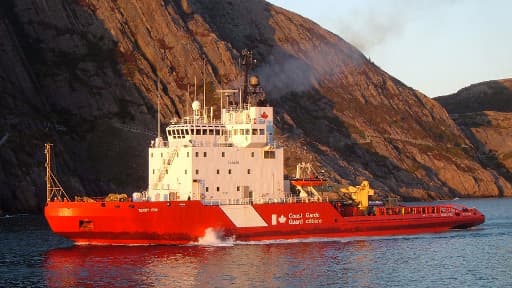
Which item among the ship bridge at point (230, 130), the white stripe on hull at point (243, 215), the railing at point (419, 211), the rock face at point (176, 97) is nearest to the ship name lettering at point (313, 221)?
the white stripe on hull at point (243, 215)

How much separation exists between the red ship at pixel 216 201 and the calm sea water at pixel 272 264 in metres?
0.94

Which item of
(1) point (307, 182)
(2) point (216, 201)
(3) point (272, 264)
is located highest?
(1) point (307, 182)

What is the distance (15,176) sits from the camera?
323ft

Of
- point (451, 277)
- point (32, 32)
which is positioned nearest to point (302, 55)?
point (32, 32)

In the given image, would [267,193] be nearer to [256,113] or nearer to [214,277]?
[256,113]

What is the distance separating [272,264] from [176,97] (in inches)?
3046

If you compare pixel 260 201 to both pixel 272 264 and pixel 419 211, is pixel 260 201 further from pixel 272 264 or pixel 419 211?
pixel 419 211

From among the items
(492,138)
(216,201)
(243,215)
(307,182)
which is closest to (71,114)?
(307,182)

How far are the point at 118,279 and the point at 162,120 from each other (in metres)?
75.2

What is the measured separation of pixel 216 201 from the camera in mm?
57062

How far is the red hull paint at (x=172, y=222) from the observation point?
55.3m

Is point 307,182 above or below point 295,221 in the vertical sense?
above

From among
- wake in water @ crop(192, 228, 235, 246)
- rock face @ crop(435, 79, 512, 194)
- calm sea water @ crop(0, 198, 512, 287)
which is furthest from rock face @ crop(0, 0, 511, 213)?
wake in water @ crop(192, 228, 235, 246)

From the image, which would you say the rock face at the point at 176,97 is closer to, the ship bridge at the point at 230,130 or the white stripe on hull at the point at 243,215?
the ship bridge at the point at 230,130
